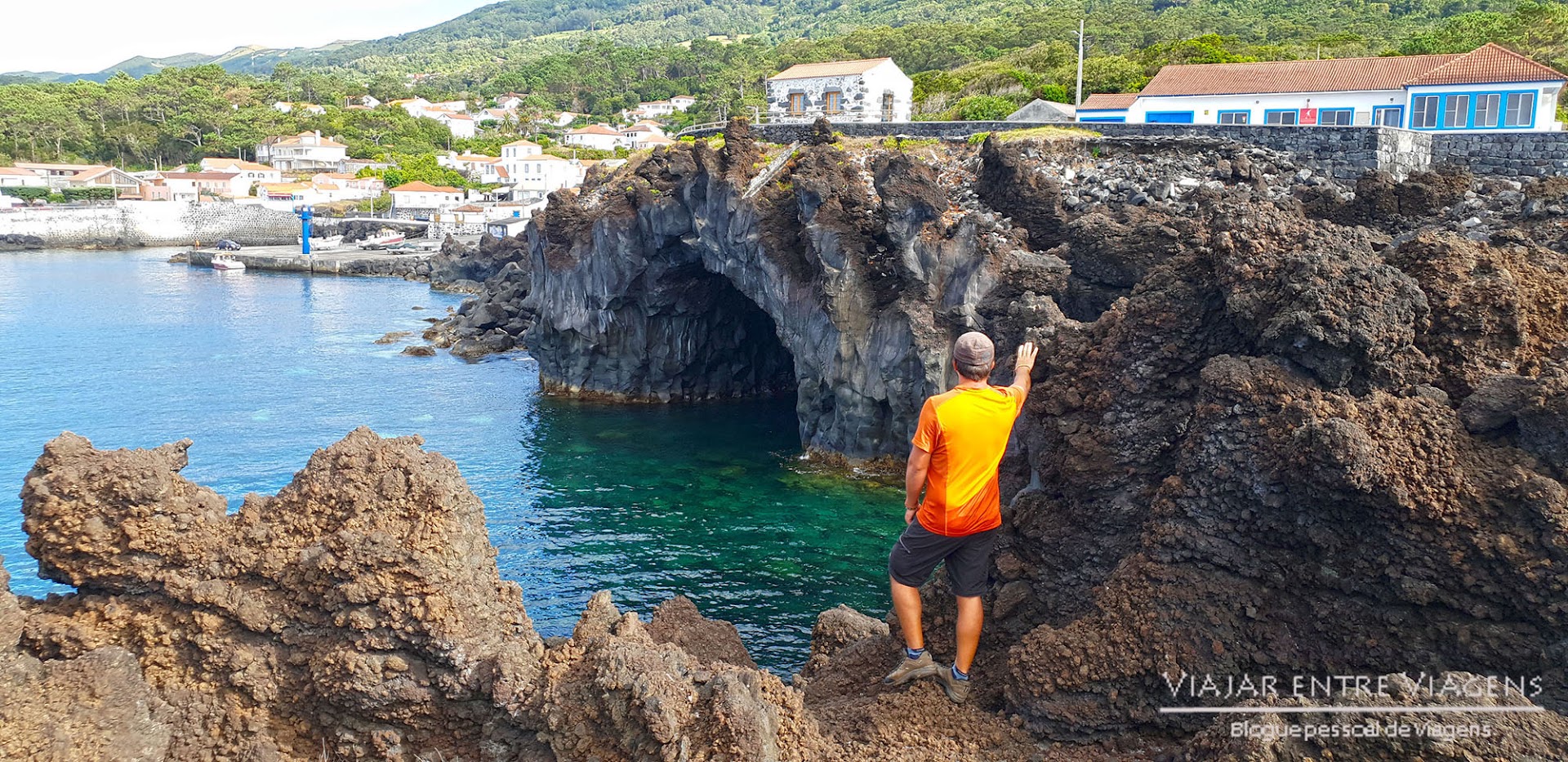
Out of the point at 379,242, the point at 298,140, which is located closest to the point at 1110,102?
the point at 379,242

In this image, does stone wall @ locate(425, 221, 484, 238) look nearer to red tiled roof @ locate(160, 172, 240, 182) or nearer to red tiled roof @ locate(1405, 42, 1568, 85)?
red tiled roof @ locate(160, 172, 240, 182)

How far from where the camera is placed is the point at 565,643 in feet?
33.9

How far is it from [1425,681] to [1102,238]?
22.3 m

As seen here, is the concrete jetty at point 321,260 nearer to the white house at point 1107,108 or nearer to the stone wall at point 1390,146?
the white house at point 1107,108

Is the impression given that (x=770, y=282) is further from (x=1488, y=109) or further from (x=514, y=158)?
(x=514, y=158)

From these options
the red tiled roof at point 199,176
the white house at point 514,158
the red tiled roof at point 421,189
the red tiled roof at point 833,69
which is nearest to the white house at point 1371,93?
the red tiled roof at point 833,69

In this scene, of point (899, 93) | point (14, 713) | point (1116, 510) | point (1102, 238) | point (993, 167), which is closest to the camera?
point (14, 713)

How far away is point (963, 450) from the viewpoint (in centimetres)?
876

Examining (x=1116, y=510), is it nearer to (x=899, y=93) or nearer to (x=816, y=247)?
(x=816, y=247)

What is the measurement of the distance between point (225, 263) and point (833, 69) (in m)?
80.0

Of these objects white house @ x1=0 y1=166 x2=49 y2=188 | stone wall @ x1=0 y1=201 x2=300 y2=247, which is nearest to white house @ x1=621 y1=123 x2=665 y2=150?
stone wall @ x1=0 y1=201 x2=300 y2=247

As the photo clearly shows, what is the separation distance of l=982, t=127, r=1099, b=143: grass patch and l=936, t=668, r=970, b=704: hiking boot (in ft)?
103

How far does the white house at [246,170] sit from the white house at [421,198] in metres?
23.3

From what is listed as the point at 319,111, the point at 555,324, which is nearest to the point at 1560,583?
the point at 555,324
